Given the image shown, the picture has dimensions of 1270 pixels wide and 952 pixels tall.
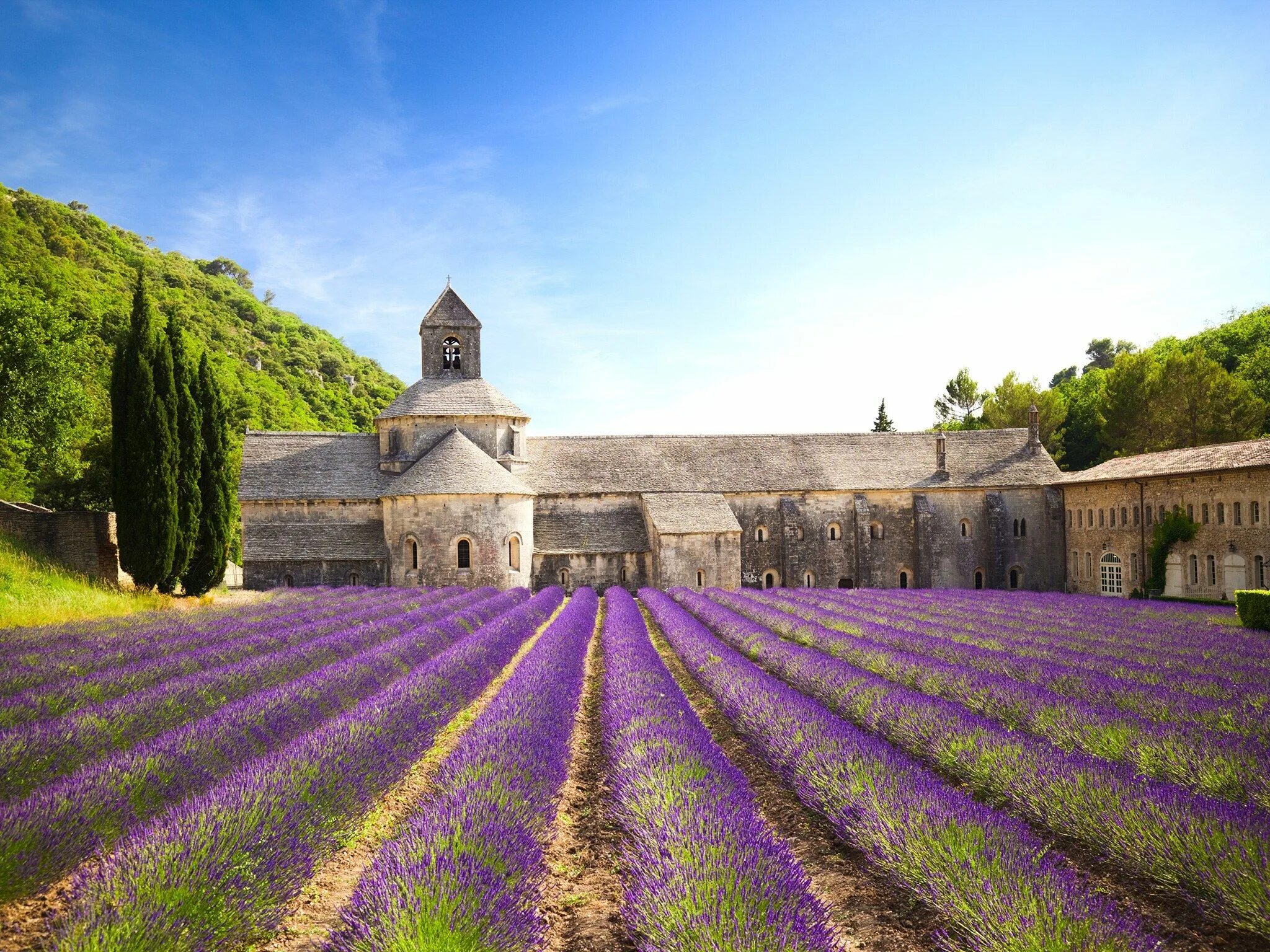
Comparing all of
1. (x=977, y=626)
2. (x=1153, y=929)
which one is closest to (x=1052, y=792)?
(x=1153, y=929)

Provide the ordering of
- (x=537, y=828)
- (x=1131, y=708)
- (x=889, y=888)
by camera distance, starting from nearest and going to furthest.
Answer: (x=889, y=888) → (x=537, y=828) → (x=1131, y=708)

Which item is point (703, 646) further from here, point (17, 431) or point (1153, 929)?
point (17, 431)

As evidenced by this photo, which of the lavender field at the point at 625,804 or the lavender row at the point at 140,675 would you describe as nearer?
the lavender field at the point at 625,804

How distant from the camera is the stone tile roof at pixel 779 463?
32.7 metres

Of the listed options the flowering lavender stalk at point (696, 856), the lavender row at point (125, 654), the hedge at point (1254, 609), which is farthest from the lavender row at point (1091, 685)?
the lavender row at point (125, 654)

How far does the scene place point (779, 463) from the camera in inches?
1353

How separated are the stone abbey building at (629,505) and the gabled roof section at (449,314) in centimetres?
9

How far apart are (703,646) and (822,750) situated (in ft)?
22.4

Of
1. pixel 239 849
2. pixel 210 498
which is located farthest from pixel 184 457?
pixel 239 849

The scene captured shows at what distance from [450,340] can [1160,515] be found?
31.0 metres

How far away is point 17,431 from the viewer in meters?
25.0

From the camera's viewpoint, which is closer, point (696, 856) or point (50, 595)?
point (696, 856)

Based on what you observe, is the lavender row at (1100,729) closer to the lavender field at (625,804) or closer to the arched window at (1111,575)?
the lavender field at (625,804)

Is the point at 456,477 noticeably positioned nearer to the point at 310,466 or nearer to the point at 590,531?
the point at 590,531
